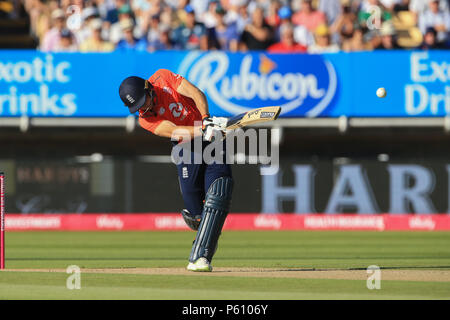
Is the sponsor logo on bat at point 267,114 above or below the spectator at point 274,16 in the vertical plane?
below

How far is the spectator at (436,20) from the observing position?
18984mm

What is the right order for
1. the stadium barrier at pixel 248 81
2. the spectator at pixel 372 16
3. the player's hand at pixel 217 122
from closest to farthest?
1. the player's hand at pixel 217 122
2. the stadium barrier at pixel 248 81
3. the spectator at pixel 372 16

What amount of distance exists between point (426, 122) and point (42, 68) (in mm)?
7450

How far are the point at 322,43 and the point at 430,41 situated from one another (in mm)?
2260

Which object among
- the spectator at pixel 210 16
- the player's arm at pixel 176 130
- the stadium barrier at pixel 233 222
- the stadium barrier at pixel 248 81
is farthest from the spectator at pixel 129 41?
the player's arm at pixel 176 130

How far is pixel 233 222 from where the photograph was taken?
18.5 metres

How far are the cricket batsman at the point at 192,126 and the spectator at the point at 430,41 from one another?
1066 centimetres

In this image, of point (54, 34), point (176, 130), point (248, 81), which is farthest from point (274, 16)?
point (176, 130)

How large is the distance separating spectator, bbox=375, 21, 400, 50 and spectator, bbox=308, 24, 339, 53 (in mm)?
988

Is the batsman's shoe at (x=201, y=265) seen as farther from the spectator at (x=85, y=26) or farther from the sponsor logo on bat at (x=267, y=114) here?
the spectator at (x=85, y=26)

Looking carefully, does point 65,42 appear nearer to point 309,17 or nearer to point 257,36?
point 257,36

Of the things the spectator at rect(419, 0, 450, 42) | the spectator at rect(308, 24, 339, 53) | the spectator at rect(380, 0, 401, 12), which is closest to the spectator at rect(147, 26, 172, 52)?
the spectator at rect(308, 24, 339, 53)

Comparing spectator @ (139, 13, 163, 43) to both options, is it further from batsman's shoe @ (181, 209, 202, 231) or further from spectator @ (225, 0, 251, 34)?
batsman's shoe @ (181, 209, 202, 231)
